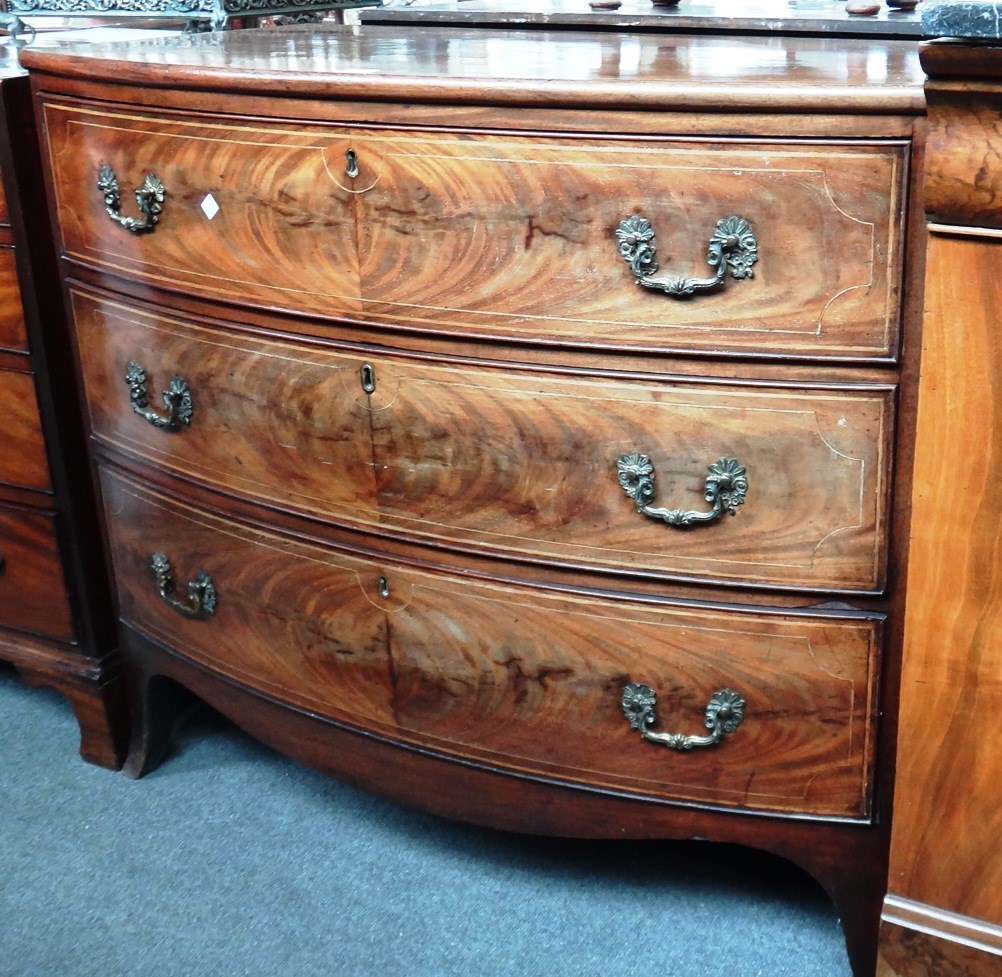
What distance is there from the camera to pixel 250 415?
4.70ft

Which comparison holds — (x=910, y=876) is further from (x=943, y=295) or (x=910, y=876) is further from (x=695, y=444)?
(x=943, y=295)

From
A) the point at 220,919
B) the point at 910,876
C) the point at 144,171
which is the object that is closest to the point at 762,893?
the point at 910,876

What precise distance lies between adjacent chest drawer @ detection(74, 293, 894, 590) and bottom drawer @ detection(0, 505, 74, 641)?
14.7 inches

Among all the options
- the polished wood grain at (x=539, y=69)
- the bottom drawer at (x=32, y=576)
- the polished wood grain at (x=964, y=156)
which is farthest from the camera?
the bottom drawer at (x=32, y=576)

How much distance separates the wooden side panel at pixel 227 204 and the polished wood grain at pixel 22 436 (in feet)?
0.91

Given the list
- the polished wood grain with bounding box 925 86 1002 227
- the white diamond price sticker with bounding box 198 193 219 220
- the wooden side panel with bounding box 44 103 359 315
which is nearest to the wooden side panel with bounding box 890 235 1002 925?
the polished wood grain with bounding box 925 86 1002 227

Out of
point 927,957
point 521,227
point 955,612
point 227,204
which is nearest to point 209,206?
point 227,204

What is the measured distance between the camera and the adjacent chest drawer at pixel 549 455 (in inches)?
46.1

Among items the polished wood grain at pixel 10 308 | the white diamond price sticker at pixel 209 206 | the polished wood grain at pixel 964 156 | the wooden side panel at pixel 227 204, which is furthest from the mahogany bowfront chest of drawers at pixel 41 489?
the polished wood grain at pixel 964 156

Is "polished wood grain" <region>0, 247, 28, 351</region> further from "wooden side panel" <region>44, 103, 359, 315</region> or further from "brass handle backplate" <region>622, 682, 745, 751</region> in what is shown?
"brass handle backplate" <region>622, 682, 745, 751</region>

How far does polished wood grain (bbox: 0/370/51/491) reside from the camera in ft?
5.55

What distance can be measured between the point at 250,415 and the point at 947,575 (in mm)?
748

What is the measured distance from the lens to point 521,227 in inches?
46.9

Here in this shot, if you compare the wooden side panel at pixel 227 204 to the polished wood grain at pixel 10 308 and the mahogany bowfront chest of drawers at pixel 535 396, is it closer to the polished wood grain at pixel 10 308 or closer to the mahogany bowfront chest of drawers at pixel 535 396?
the mahogany bowfront chest of drawers at pixel 535 396
